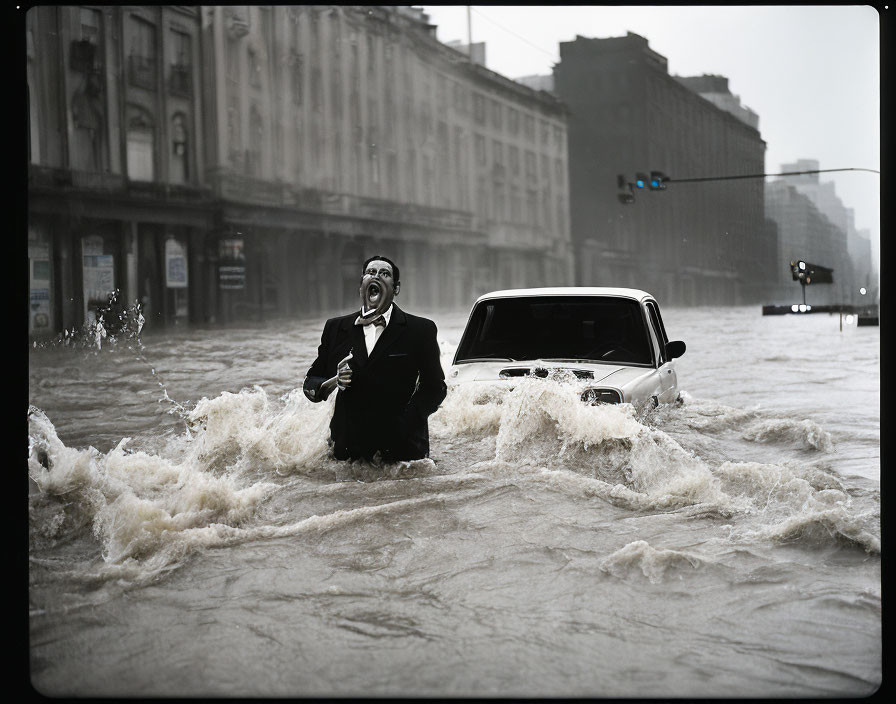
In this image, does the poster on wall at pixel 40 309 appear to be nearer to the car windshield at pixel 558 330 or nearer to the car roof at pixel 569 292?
the car windshield at pixel 558 330

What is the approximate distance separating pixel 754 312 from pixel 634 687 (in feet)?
19.7

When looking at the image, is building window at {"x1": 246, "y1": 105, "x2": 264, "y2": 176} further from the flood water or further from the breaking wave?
the breaking wave

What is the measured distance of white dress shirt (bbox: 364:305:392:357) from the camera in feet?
15.2

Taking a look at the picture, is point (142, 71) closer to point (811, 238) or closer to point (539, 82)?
point (539, 82)

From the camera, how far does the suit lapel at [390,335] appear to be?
4633 millimetres

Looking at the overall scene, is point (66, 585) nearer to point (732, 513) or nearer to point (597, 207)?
point (732, 513)

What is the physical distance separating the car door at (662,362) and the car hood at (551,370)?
30 centimetres

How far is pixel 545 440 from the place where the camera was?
5.70m

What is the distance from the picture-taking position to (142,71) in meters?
8.88

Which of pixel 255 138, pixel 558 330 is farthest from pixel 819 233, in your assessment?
pixel 255 138

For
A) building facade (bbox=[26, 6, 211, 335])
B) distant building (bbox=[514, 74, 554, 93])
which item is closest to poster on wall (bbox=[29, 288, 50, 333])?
building facade (bbox=[26, 6, 211, 335])

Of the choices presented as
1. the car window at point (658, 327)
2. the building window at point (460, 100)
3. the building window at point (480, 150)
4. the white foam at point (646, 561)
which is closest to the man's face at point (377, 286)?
the white foam at point (646, 561)

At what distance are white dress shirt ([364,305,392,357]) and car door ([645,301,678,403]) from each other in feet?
8.70

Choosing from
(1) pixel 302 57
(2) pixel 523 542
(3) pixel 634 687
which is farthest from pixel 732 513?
(1) pixel 302 57
